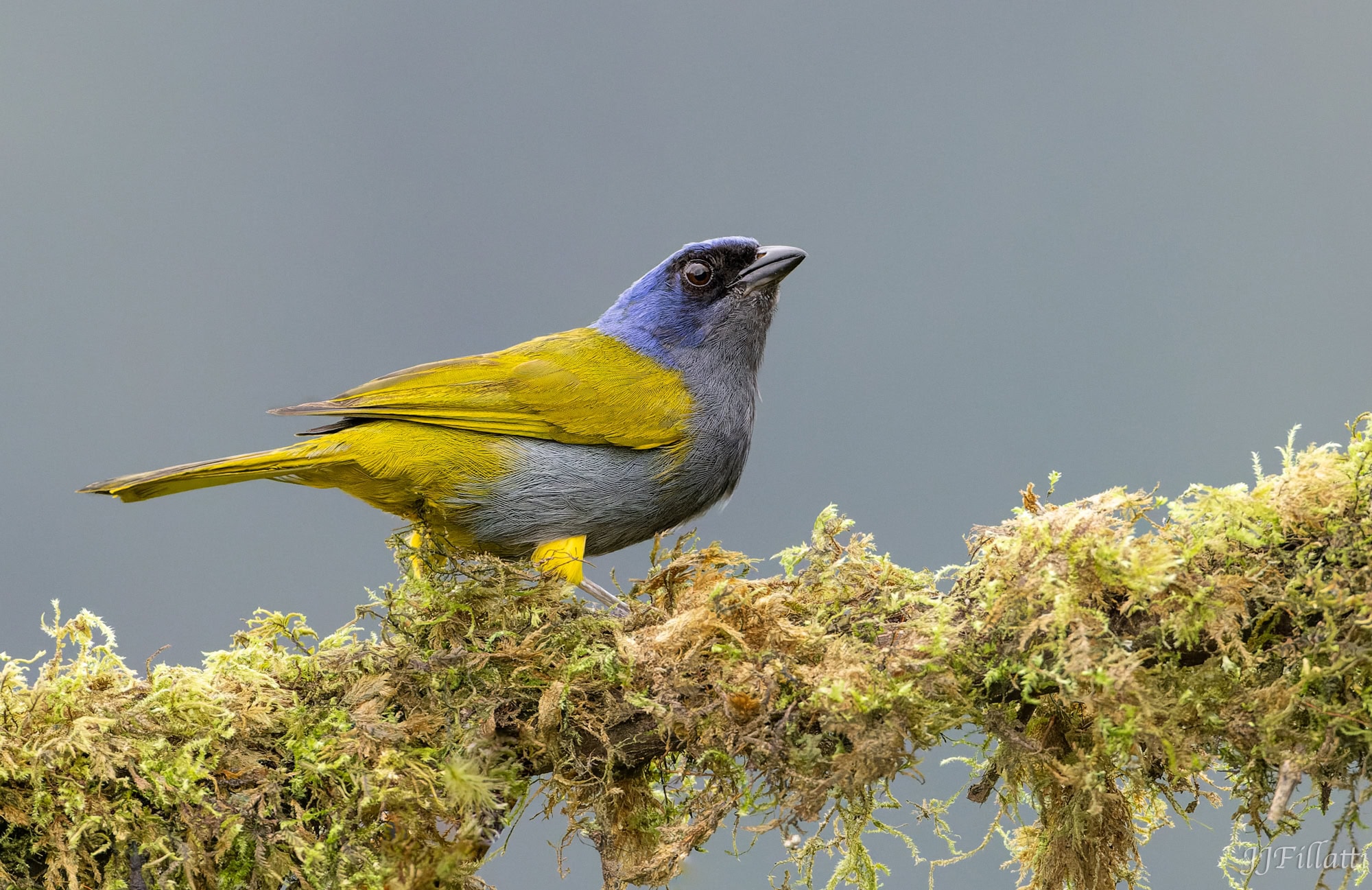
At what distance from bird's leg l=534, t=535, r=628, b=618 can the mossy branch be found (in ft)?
1.13

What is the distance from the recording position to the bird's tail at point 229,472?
3059mm

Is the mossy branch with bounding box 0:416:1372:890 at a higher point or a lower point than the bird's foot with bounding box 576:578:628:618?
lower

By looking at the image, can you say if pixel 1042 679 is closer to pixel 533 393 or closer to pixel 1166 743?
pixel 1166 743

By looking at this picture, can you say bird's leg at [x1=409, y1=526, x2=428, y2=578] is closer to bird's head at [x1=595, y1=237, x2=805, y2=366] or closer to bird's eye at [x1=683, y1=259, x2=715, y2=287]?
bird's head at [x1=595, y1=237, x2=805, y2=366]

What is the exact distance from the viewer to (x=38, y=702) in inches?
102

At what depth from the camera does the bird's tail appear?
10.0ft

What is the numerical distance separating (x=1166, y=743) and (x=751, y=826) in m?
0.79

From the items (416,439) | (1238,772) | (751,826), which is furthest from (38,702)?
(1238,772)

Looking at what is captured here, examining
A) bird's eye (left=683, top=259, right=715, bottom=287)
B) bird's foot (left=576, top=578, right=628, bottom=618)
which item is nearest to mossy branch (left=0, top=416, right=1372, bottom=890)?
bird's foot (left=576, top=578, right=628, bottom=618)

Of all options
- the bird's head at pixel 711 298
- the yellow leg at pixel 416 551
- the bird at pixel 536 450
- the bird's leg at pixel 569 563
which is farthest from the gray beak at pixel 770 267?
the yellow leg at pixel 416 551

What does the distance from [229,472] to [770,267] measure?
6.72 feet

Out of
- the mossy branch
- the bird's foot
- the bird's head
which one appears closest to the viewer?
the mossy branch

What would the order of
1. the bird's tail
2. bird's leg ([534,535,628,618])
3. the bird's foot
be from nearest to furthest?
the bird's foot → the bird's tail → bird's leg ([534,535,628,618])

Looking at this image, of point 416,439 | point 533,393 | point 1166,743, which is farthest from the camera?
point 533,393
